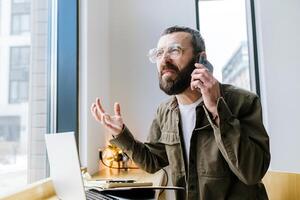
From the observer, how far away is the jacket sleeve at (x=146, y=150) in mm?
1469

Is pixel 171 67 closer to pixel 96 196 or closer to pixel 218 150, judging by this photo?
pixel 218 150

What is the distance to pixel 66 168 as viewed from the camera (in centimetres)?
103

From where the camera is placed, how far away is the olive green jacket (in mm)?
1122

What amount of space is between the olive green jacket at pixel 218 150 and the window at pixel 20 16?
0.76 meters

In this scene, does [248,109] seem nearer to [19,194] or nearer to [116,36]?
[19,194]

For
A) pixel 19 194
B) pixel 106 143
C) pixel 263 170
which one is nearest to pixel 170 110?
pixel 263 170

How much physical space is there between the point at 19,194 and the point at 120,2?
76.9 inches

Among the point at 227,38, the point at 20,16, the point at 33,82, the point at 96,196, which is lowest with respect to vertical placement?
the point at 96,196

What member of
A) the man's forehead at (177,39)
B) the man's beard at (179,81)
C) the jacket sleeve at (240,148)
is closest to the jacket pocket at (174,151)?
the man's beard at (179,81)

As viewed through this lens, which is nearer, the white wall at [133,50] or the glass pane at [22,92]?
the glass pane at [22,92]

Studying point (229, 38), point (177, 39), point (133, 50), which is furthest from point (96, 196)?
point (229, 38)

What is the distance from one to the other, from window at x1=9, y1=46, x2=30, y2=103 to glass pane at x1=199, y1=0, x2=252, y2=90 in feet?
5.49

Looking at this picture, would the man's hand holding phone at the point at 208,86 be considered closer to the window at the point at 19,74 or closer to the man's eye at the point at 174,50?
the man's eye at the point at 174,50

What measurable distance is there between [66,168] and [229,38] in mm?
2245
